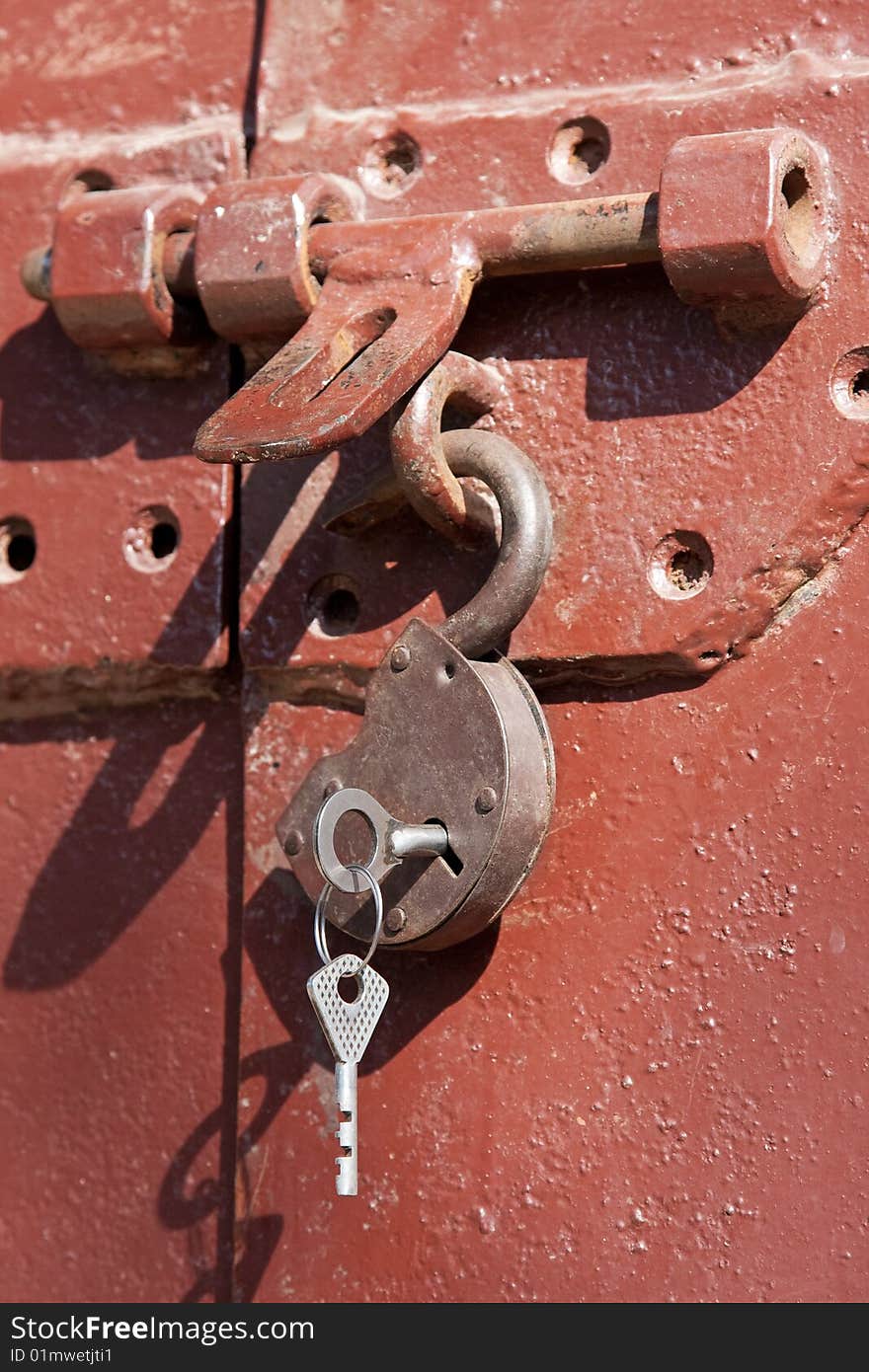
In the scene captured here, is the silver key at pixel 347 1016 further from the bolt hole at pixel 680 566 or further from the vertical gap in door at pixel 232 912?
the bolt hole at pixel 680 566

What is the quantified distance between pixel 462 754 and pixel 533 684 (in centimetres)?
7

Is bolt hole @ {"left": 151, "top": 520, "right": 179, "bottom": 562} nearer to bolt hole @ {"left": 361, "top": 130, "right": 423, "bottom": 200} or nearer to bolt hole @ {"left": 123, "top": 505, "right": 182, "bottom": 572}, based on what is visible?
bolt hole @ {"left": 123, "top": 505, "right": 182, "bottom": 572}

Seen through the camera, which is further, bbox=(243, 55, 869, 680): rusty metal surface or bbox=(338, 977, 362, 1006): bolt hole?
bbox=(338, 977, 362, 1006): bolt hole

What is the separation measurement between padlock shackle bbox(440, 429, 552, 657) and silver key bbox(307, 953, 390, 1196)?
0.17 meters

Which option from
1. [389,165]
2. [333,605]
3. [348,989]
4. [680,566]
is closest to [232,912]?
[348,989]

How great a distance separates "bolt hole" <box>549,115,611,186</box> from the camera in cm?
86

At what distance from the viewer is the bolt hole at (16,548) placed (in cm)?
96

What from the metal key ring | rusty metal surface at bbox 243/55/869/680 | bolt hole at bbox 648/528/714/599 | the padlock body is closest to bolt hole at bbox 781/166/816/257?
rusty metal surface at bbox 243/55/869/680

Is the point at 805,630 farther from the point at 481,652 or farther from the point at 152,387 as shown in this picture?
the point at 152,387

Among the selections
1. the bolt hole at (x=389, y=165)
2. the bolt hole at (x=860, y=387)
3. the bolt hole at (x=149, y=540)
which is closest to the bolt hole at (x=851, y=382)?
the bolt hole at (x=860, y=387)

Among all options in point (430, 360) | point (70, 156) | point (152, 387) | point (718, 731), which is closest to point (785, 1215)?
point (718, 731)

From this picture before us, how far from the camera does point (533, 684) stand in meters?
0.84

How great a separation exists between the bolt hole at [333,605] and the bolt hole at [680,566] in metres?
0.17

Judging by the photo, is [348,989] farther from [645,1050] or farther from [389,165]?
[389,165]
